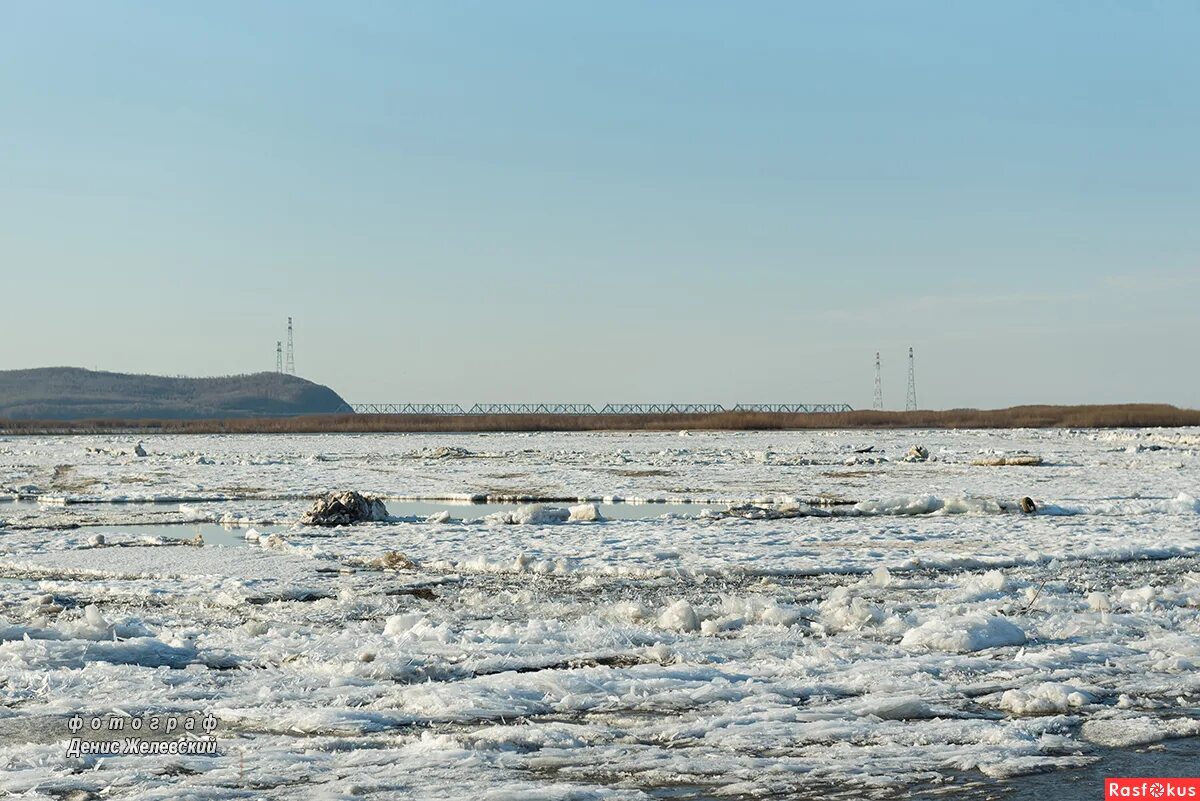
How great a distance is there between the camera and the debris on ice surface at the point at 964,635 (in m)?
8.01

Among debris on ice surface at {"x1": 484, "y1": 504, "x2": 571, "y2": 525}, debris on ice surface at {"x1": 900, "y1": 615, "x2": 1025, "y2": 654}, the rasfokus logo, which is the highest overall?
debris on ice surface at {"x1": 484, "y1": 504, "x2": 571, "y2": 525}

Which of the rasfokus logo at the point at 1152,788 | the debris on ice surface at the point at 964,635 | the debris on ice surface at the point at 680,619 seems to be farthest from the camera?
the debris on ice surface at the point at 680,619

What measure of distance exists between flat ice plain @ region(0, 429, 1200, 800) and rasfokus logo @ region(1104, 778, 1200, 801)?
0.14 metres

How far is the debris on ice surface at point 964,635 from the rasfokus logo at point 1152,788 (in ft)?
9.33

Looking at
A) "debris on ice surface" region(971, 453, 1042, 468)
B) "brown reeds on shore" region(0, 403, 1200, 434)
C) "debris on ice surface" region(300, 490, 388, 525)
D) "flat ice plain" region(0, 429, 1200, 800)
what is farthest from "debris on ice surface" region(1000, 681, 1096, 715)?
"brown reeds on shore" region(0, 403, 1200, 434)

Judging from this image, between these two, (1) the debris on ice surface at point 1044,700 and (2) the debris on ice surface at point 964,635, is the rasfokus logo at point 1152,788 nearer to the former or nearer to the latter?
(1) the debris on ice surface at point 1044,700

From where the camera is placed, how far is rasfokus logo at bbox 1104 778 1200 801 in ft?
16.1

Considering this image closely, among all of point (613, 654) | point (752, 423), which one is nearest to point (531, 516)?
point (613, 654)

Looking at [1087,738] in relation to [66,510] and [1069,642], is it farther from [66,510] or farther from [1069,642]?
[66,510]

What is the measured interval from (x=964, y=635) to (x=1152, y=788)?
3059 millimetres

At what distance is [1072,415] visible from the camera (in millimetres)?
77688

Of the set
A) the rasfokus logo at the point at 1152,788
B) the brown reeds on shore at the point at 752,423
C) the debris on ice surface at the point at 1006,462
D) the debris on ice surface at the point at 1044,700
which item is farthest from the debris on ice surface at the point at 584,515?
the brown reeds on shore at the point at 752,423

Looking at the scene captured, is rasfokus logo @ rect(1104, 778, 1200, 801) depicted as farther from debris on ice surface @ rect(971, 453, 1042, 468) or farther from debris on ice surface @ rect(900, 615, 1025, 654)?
debris on ice surface @ rect(971, 453, 1042, 468)

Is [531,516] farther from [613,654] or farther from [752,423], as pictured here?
[752,423]
